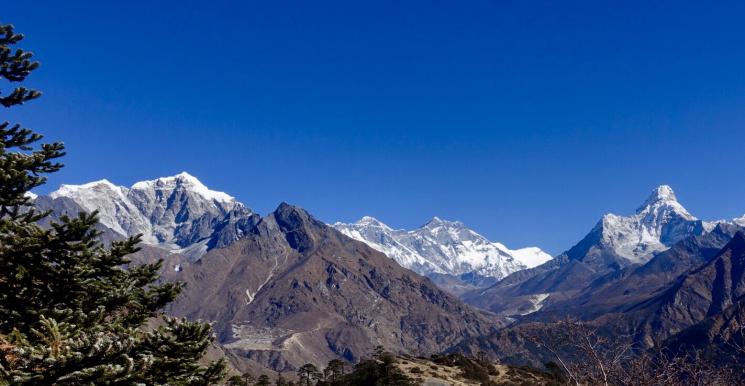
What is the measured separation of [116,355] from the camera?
480 inches

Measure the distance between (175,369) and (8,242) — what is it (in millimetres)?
6351

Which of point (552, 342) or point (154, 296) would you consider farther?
point (552, 342)

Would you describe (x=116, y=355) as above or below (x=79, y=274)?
below

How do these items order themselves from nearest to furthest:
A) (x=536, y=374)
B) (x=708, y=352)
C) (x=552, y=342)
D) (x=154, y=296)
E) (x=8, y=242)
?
(x=8, y=242) < (x=154, y=296) < (x=552, y=342) < (x=708, y=352) < (x=536, y=374)

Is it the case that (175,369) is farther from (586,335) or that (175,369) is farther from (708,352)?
(708,352)

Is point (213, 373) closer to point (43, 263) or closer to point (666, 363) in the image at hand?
point (43, 263)

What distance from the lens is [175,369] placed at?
15047 millimetres

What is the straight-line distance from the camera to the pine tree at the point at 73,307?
11938 mm

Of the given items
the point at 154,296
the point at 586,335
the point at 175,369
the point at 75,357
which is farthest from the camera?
the point at 586,335

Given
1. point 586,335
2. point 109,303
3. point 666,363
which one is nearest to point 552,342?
point 586,335

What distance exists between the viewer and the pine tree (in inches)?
470

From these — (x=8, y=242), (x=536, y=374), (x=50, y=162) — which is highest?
(x=50, y=162)

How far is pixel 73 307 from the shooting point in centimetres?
1728


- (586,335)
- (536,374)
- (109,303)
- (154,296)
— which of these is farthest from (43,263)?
(536,374)
